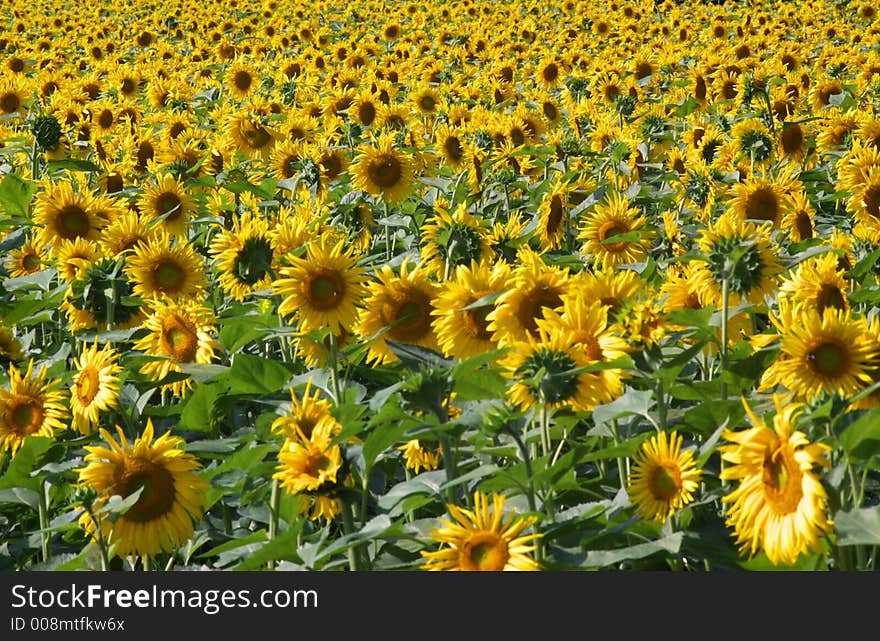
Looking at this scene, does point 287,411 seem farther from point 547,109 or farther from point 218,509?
point 547,109

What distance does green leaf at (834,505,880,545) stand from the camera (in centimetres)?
186

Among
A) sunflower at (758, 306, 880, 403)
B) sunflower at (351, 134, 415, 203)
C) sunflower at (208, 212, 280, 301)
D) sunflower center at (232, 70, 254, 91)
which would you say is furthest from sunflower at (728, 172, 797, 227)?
sunflower center at (232, 70, 254, 91)

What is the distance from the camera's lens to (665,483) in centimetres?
237

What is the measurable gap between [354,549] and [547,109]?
627cm

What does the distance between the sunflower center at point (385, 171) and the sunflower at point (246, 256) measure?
1871 mm

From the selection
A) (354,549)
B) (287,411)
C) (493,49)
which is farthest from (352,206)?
(493,49)

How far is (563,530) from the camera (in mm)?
2266

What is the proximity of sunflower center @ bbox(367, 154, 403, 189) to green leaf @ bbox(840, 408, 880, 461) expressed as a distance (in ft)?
11.9

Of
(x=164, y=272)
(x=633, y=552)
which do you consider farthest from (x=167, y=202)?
(x=633, y=552)

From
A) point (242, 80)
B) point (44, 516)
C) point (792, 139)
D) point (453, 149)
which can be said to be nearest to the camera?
point (44, 516)

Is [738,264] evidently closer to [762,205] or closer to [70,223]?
[762,205]

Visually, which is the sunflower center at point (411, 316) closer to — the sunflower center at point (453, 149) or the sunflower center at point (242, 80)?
the sunflower center at point (453, 149)

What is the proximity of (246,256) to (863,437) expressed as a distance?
2080 millimetres

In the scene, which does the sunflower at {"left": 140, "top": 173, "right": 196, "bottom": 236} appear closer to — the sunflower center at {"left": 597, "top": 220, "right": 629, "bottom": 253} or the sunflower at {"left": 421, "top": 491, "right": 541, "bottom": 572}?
the sunflower center at {"left": 597, "top": 220, "right": 629, "bottom": 253}
